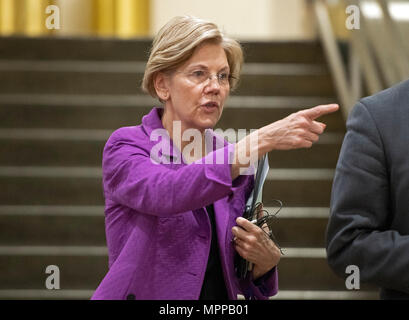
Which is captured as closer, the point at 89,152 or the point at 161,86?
the point at 161,86

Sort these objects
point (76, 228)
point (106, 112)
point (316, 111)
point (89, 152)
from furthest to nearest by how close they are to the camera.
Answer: point (106, 112)
point (89, 152)
point (76, 228)
point (316, 111)

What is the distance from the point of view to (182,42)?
1691 mm

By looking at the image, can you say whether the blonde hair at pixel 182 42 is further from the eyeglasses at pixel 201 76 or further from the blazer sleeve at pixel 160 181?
the blazer sleeve at pixel 160 181

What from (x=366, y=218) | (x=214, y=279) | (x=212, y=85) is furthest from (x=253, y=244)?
(x=212, y=85)

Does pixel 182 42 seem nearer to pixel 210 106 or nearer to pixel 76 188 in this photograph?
pixel 210 106

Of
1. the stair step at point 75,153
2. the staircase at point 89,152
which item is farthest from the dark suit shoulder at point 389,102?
the stair step at point 75,153

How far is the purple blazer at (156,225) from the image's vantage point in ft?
5.23

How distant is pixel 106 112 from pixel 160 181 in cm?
339

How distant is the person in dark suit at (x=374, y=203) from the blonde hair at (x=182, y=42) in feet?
1.04

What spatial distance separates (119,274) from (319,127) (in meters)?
0.50

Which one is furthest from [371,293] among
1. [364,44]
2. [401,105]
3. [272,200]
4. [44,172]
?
[401,105]

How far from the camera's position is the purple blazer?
5.23 feet

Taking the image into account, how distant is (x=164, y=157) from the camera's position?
173 centimetres
